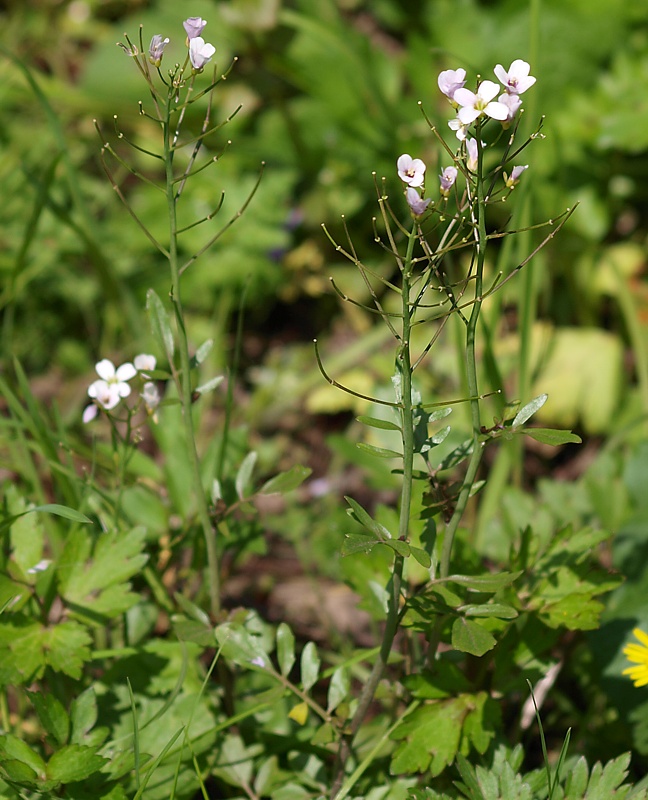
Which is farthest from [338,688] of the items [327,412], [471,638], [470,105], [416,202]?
[327,412]

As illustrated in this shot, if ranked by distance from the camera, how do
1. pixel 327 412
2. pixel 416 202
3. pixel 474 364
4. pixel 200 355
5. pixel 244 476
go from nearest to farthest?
pixel 416 202 → pixel 474 364 → pixel 200 355 → pixel 244 476 → pixel 327 412

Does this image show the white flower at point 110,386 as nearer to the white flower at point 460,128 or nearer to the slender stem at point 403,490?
the slender stem at point 403,490

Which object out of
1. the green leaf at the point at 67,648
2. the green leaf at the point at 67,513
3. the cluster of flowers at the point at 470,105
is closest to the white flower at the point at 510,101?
the cluster of flowers at the point at 470,105

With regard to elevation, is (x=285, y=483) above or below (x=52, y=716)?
above

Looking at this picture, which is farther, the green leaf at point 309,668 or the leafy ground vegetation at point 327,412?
the green leaf at point 309,668

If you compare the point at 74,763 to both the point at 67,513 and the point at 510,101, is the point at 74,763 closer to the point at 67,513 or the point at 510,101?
the point at 67,513

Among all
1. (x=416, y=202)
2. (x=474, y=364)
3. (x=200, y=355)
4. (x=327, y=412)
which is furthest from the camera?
(x=327, y=412)

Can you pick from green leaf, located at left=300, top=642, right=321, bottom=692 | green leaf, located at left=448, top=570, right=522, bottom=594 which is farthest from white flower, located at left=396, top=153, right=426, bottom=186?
green leaf, located at left=300, top=642, right=321, bottom=692

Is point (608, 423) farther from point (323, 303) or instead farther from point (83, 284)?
point (83, 284)

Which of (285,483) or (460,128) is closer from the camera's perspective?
(460,128)
